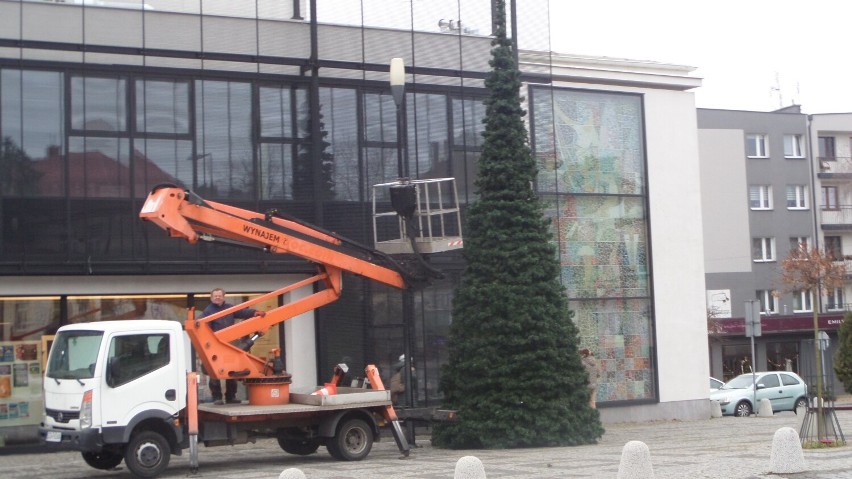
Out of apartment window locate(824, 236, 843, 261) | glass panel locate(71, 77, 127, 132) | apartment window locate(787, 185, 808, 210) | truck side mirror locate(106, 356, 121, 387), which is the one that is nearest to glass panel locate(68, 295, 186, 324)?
glass panel locate(71, 77, 127, 132)

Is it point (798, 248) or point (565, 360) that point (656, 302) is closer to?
point (565, 360)

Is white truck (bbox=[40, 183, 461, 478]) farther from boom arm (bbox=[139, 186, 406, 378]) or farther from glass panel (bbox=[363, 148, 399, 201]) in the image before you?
glass panel (bbox=[363, 148, 399, 201])

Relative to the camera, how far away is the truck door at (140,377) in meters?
16.4

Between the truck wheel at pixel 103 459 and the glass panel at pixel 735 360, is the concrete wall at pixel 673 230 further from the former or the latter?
the glass panel at pixel 735 360

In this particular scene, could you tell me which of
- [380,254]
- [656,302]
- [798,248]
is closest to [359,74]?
[380,254]

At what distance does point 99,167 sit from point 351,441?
737 cm

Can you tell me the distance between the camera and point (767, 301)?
193 ft

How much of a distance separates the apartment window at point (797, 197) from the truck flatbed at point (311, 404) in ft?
152

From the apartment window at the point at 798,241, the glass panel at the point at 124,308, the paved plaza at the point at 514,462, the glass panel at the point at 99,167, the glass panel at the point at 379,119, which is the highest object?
the glass panel at the point at 379,119

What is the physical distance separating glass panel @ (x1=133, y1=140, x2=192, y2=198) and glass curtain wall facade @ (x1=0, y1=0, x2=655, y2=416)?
3cm

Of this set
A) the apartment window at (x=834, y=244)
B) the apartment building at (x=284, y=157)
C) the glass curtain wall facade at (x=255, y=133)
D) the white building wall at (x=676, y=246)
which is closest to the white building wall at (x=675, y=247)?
the white building wall at (x=676, y=246)

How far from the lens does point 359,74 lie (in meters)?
23.7

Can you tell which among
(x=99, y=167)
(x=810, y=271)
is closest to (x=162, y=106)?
(x=99, y=167)

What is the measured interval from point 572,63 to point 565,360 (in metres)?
9.40
